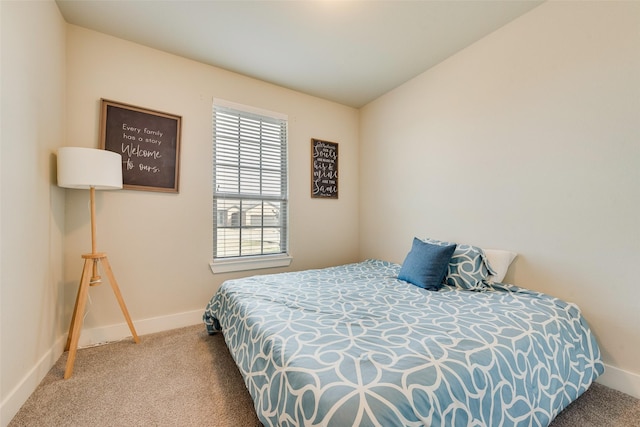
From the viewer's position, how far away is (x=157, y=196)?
7.80 feet

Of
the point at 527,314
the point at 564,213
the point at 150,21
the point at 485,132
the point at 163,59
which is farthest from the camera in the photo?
the point at 163,59

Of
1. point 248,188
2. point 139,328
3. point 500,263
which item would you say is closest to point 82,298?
point 139,328

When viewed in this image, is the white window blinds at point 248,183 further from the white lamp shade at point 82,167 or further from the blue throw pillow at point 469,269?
the blue throw pillow at point 469,269

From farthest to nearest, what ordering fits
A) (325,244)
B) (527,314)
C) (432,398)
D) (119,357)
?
1. (325,244)
2. (119,357)
3. (527,314)
4. (432,398)

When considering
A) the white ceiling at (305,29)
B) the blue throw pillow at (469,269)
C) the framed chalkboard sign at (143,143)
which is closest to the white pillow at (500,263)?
the blue throw pillow at (469,269)

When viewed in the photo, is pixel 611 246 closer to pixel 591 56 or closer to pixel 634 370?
pixel 634 370

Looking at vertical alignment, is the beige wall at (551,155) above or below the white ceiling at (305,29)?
below

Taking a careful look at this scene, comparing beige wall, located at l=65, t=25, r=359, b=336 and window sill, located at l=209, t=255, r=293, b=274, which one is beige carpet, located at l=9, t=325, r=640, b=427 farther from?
window sill, located at l=209, t=255, r=293, b=274

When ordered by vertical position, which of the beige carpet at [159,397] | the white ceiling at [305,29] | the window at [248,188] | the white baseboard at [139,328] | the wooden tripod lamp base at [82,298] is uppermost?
the white ceiling at [305,29]

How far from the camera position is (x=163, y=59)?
7.94 ft

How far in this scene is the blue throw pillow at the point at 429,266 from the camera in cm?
201

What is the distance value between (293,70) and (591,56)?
7.68 ft

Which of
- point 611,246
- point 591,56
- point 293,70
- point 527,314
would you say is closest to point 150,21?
point 293,70

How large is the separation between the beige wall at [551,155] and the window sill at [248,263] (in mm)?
1557
